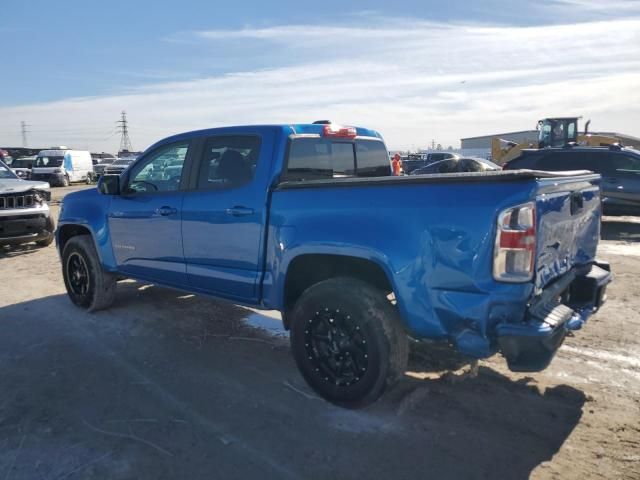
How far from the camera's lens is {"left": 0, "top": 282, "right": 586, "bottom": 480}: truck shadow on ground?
2.95 m

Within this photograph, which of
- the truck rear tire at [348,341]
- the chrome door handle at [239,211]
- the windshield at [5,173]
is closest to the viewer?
the truck rear tire at [348,341]

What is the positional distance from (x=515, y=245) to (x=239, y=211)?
6.90 ft

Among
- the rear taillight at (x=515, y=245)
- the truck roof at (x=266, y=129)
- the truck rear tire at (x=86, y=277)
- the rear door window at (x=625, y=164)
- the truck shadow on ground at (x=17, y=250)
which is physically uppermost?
the truck roof at (x=266, y=129)

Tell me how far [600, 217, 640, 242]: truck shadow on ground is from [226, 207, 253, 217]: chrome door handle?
9097mm

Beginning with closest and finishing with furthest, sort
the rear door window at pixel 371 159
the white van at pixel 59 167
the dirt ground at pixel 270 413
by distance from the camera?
the dirt ground at pixel 270 413 < the rear door window at pixel 371 159 < the white van at pixel 59 167

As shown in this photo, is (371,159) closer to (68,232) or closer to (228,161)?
(228,161)

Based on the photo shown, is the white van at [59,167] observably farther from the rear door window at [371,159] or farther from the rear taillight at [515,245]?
the rear taillight at [515,245]

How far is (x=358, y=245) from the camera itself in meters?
3.29

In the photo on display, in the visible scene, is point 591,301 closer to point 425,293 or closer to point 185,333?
point 425,293

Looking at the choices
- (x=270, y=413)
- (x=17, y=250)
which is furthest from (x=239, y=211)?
(x=17, y=250)

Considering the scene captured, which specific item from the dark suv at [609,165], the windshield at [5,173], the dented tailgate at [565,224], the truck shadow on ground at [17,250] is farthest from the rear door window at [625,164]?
the windshield at [5,173]

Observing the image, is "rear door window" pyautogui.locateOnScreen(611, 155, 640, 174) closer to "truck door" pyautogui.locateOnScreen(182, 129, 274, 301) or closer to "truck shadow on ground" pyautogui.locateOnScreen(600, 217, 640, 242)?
"truck shadow on ground" pyautogui.locateOnScreen(600, 217, 640, 242)

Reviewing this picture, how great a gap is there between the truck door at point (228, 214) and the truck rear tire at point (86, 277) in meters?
1.61

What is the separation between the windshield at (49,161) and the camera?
3070 cm
